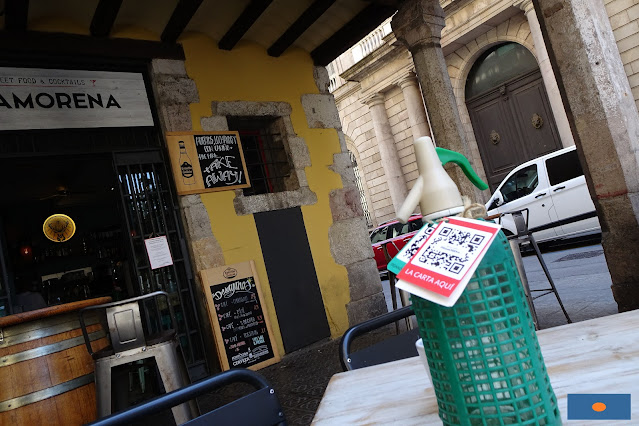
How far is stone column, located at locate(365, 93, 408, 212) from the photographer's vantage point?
15.1m

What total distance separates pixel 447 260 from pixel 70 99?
15.8ft

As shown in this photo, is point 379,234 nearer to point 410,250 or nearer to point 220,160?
point 220,160

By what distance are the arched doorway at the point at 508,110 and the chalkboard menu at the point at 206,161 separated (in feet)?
32.2

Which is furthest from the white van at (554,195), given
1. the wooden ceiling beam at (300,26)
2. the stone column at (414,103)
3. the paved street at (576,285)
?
the stone column at (414,103)

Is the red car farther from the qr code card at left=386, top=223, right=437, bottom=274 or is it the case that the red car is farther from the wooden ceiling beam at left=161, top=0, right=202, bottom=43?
the qr code card at left=386, top=223, right=437, bottom=274

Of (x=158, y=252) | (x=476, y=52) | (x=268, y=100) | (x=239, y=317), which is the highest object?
(x=476, y=52)

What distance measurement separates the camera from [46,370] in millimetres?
2561

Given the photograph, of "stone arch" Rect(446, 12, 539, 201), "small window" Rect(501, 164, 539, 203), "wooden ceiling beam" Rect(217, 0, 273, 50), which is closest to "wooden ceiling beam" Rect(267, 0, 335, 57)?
"wooden ceiling beam" Rect(217, 0, 273, 50)

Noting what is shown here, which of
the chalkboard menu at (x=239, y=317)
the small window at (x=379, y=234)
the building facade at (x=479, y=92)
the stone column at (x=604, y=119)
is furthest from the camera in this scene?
the small window at (x=379, y=234)

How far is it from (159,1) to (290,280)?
3.25 metres

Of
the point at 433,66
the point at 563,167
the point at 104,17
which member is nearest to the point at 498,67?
the point at 563,167

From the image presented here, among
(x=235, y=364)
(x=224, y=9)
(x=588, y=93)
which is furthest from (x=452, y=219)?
(x=224, y=9)

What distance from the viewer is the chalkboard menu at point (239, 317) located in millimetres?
4691

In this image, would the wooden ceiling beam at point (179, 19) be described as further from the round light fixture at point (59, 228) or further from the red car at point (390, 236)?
the red car at point (390, 236)
